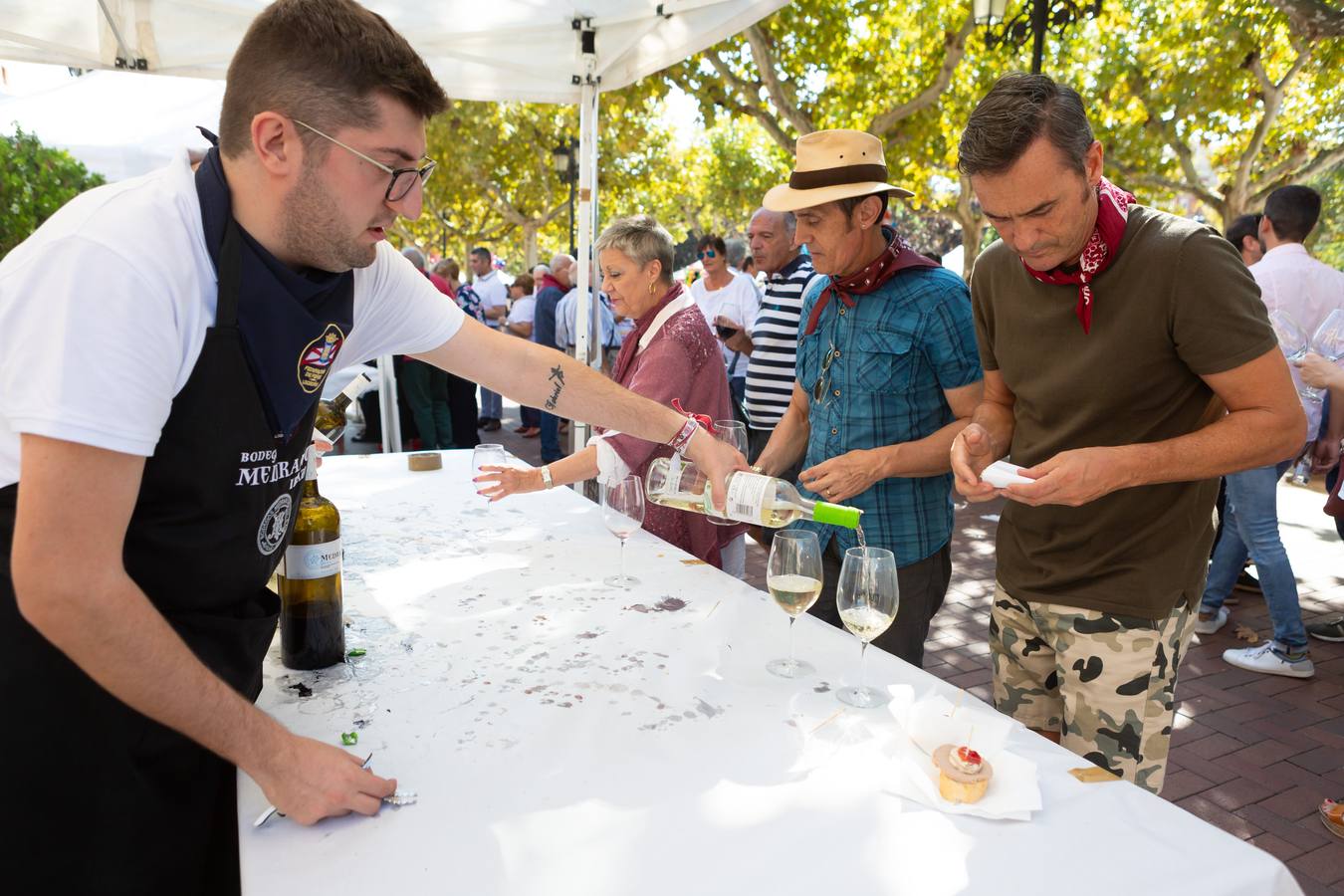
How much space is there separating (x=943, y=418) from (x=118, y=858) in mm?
2334

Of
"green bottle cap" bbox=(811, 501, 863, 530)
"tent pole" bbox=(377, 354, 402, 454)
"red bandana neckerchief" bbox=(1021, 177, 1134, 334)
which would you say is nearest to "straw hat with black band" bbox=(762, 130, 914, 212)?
"red bandana neckerchief" bbox=(1021, 177, 1134, 334)

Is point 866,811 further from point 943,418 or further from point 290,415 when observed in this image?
point 943,418

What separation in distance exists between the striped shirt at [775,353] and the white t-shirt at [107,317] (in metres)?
3.67

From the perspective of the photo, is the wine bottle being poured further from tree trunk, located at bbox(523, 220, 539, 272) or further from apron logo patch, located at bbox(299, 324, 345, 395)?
tree trunk, located at bbox(523, 220, 539, 272)

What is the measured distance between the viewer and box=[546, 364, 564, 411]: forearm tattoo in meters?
2.30

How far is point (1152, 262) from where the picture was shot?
1.95m

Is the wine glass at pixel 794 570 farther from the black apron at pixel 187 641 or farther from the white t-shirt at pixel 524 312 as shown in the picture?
the white t-shirt at pixel 524 312

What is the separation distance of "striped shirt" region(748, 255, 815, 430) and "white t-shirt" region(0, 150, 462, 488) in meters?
3.67

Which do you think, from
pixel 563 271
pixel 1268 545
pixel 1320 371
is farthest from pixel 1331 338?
pixel 563 271

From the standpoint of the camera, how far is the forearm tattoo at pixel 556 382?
2.30 metres

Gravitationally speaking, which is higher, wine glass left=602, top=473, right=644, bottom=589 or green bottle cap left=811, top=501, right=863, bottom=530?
green bottle cap left=811, top=501, right=863, bottom=530

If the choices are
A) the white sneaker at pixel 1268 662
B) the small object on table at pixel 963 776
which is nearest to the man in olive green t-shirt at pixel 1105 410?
the small object on table at pixel 963 776

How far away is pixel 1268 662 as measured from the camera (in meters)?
4.54

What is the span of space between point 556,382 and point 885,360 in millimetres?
1010
